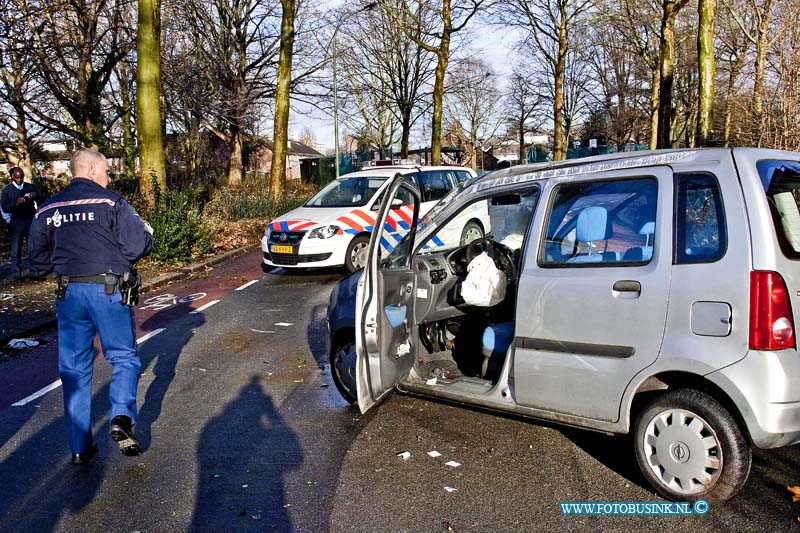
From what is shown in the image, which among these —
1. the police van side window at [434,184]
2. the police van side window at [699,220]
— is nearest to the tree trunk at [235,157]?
the police van side window at [434,184]

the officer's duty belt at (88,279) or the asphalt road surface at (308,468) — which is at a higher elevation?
the officer's duty belt at (88,279)

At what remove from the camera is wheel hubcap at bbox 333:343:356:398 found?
5023 millimetres

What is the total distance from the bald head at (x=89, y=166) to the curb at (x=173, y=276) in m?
4.32

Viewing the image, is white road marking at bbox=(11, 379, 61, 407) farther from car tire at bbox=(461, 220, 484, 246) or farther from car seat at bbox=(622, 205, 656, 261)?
car seat at bbox=(622, 205, 656, 261)

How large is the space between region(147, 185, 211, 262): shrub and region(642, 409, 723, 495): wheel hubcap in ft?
33.8

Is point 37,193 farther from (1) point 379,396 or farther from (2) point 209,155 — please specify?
(2) point 209,155

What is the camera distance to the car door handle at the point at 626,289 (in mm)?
3596

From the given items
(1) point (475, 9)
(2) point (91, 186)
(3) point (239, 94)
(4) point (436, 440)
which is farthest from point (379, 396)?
(3) point (239, 94)

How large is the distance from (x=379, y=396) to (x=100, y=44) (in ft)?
82.7

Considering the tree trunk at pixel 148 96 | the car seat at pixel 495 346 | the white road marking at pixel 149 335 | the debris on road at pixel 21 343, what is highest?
the tree trunk at pixel 148 96

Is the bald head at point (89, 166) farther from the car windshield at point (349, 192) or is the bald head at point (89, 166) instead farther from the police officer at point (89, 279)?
the car windshield at point (349, 192)

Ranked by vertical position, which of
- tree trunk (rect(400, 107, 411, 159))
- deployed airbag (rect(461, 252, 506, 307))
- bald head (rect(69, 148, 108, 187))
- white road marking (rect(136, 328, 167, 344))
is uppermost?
tree trunk (rect(400, 107, 411, 159))

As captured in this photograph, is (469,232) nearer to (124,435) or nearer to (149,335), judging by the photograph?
(124,435)

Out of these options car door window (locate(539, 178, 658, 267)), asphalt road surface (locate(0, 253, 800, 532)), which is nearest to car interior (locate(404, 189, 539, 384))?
asphalt road surface (locate(0, 253, 800, 532))
